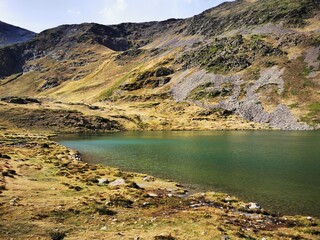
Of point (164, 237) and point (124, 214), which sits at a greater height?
point (164, 237)

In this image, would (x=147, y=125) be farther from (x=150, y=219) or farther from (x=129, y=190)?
(x=150, y=219)

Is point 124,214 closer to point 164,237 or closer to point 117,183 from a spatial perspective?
point 164,237

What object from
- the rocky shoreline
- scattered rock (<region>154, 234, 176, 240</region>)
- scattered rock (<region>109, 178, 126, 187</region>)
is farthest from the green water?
scattered rock (<region>154, 234, 176, 240</region>)

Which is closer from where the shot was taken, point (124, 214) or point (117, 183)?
point (124, 214)

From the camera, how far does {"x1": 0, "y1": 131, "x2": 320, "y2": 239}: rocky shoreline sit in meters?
23.6

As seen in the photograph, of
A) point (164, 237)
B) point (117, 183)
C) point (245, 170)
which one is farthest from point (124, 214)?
point (245, 170)

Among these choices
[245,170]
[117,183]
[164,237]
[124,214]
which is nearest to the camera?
[164,237]

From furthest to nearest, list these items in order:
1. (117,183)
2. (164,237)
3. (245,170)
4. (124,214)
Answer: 1. (245,170)
2. (117,183)
3. (124,214)
4. (164,237)

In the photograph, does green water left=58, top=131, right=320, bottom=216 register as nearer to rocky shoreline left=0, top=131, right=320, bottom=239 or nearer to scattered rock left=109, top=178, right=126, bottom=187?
rocky shoreline left=0, top=131, right=320, bottom=239

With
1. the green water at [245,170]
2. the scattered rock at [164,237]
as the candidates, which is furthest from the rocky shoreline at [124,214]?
the green water at [245,170]

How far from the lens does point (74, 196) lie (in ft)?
113

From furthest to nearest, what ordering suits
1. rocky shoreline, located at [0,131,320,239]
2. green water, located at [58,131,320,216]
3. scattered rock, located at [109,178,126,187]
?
scattered rock, located at [109,178,126,187]
green water, located at [58,131,320,216]
rocky shoreline, located at [0,131,320,239]

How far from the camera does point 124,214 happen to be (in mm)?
28781

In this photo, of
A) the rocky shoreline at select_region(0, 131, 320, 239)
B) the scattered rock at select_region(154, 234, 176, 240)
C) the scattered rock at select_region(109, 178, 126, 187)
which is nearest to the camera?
the scattered rock at select_region(154, 234, 176, 240)
